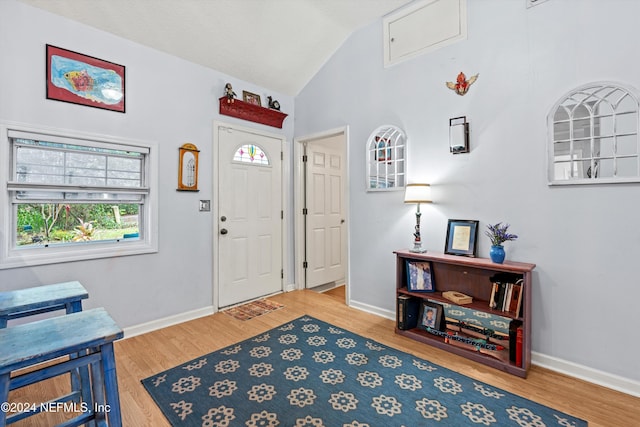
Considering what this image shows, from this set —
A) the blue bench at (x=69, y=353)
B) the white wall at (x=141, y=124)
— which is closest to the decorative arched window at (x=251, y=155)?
the white wall at (x=141, y=124)

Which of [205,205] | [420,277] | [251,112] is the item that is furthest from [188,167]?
[420,277]

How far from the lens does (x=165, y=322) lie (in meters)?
2.90

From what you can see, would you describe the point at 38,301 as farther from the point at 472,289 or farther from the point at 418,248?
the point at 472,289

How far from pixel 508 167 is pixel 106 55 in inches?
133

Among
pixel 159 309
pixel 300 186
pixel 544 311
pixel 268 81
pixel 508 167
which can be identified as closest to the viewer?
pixel 544 311

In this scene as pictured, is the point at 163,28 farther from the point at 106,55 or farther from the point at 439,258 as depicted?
the point at 439,258

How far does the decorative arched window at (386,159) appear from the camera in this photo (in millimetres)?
3010

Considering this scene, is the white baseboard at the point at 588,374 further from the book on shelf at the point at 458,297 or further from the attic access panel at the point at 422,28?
the attic access panel at the point at 422,28

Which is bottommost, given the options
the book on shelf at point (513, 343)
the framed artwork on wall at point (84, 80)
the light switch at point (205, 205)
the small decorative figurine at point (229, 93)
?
the book on shelf at point (513, 343)

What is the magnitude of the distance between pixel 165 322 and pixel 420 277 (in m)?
2.41

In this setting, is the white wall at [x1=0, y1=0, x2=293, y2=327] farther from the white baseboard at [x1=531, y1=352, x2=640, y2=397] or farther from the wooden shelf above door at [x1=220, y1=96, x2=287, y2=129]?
the white baseboard at [x1=531, y1=352, x2=640, y2=397]

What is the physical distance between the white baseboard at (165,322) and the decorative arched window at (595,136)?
3.27 m

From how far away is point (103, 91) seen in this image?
8.36ft

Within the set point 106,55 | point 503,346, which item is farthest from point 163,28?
point 503,346
